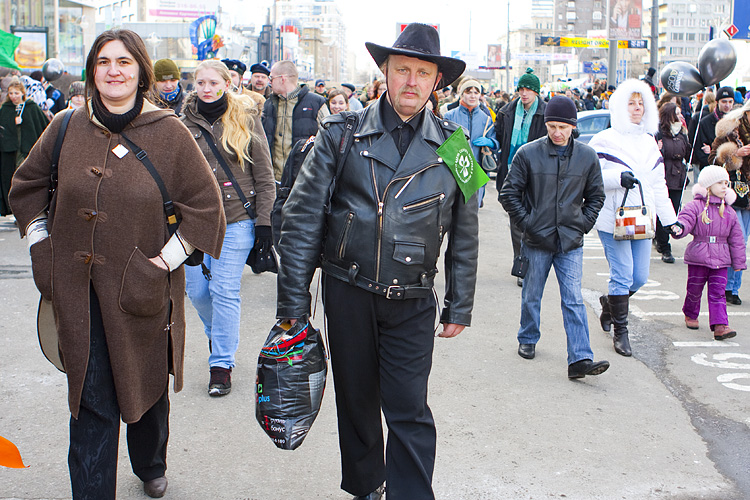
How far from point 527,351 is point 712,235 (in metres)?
2.03

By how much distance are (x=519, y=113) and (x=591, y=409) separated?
16.2ft

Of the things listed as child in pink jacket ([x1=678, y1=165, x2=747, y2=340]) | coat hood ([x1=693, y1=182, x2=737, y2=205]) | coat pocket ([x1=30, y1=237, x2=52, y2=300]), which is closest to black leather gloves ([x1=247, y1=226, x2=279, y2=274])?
coat pocket ([x1=30, y1=237, x2=52, y2=300])

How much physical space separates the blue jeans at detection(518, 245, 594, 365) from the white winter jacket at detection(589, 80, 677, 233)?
640 mm

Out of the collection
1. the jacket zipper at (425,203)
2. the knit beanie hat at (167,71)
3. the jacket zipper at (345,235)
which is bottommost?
the jacket zipper at (345,235)

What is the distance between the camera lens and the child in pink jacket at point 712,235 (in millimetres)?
6586

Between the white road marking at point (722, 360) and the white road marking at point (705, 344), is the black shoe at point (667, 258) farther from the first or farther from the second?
the white road marking at point (722, 360)

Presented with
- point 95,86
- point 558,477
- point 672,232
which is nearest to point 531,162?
point 672,232

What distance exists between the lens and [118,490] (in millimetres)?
3645

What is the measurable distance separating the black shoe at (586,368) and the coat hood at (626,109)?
1940 mm

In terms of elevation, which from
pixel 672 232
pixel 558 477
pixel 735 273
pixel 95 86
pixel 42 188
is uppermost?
pixel 95 86

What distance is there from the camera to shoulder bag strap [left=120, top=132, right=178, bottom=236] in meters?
3.14

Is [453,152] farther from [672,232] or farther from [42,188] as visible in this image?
[672,232]

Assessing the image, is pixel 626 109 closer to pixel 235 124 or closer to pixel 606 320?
pixel 606 320

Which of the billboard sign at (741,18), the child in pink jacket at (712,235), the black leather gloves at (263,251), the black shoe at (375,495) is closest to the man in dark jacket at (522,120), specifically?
the child in pink jacket at (712,235)
